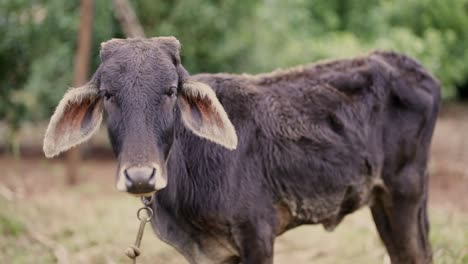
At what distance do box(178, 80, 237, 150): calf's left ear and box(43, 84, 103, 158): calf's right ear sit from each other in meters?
0.48

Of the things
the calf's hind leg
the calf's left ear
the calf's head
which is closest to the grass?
the calf's hind leg

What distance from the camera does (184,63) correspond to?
11.4 m

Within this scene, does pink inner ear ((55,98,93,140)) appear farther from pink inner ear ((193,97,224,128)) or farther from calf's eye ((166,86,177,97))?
pink inner ear ((193,97,224,128))

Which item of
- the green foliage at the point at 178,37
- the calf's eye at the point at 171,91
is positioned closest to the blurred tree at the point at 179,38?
the green foliage at the point at 178,37

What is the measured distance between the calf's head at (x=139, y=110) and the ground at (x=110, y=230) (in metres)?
2.86

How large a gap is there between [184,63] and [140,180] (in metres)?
8.21

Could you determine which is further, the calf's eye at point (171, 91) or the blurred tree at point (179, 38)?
the blurred tree at point (179, 38)

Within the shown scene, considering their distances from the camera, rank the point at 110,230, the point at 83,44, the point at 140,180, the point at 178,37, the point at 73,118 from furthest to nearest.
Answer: the point at 178,37 < the point at 83,44 < the point at 110,230 < the point at 73,118 < the point at 140,180

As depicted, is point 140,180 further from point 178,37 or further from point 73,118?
point 178,37

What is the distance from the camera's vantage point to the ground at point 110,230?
6672mm

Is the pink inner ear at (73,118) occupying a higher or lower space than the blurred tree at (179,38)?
higher

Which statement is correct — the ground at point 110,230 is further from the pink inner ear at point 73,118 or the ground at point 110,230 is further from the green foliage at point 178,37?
the pink inner ear at point 73,118

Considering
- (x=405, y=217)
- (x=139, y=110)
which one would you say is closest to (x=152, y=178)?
(x=139, y=110)

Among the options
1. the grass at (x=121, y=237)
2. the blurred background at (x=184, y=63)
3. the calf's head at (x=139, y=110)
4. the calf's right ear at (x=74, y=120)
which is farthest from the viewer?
the blurred background at (x=184, y=63)
